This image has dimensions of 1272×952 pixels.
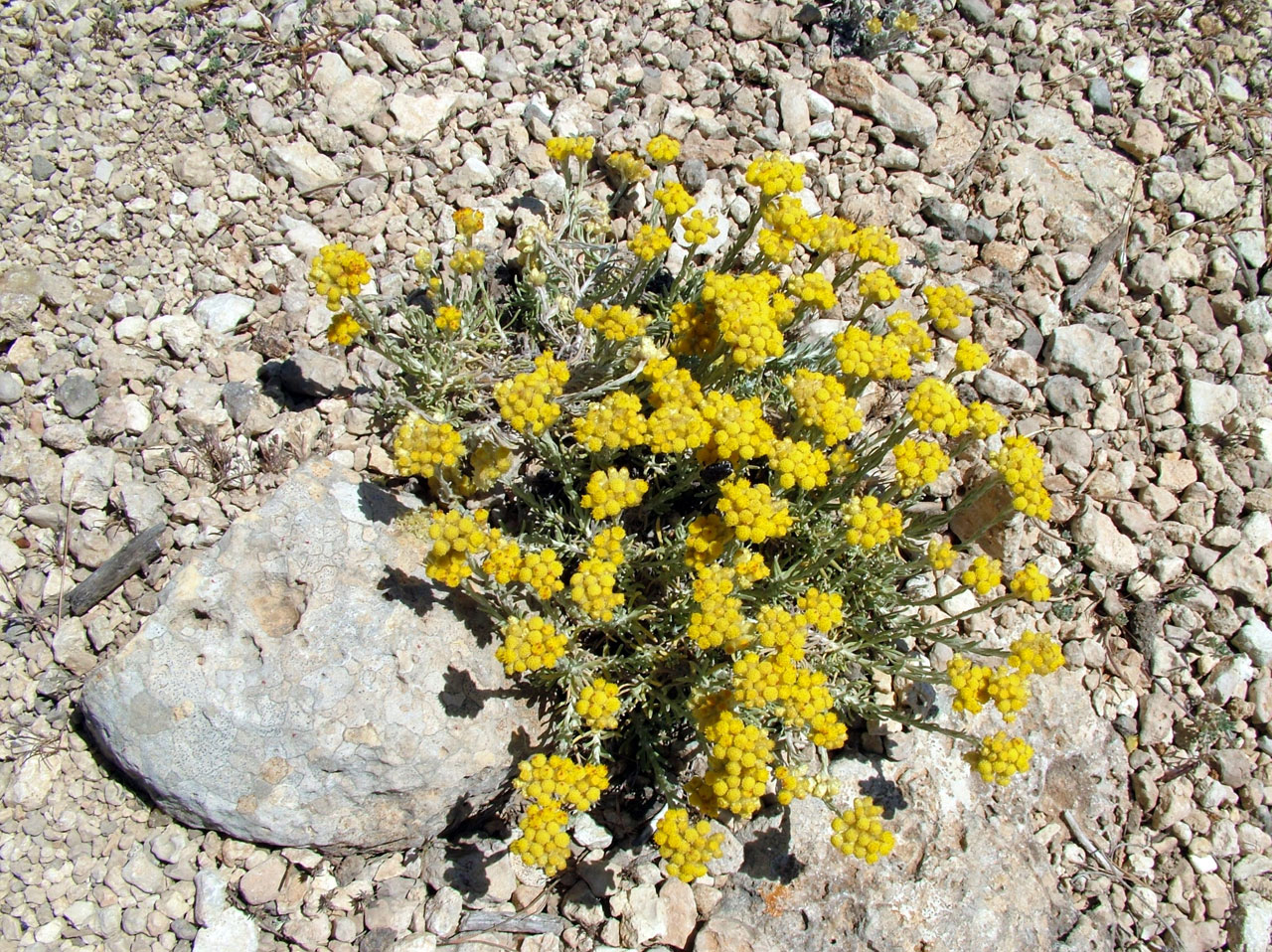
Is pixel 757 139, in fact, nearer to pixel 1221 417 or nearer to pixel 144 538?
pixel 1221 417

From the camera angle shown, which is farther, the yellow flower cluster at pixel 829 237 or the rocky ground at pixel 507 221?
the yellow flower cluster at pixel 829 237

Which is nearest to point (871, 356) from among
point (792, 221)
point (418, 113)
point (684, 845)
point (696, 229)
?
point (792, 221)

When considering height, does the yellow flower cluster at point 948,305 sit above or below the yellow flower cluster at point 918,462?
above

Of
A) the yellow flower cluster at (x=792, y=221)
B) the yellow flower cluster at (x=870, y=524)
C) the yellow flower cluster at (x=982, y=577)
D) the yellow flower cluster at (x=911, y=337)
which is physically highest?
the yellow flower cluster at (x=792, y=221)

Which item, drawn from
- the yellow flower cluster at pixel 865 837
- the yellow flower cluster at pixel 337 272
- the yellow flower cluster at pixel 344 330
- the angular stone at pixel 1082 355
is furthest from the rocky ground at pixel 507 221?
the yellow flower cluster at pixel 337 272

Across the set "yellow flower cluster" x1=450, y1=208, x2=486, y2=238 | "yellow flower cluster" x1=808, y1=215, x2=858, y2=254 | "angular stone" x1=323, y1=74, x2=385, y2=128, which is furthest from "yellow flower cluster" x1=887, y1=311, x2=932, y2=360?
"angular stone" x1=323, y1=74, x2=385, y2=128

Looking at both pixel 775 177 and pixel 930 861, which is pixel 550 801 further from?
pixel 775 177

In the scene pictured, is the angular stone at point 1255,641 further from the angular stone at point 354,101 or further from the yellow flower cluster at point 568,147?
the angular stone at point 354,101
